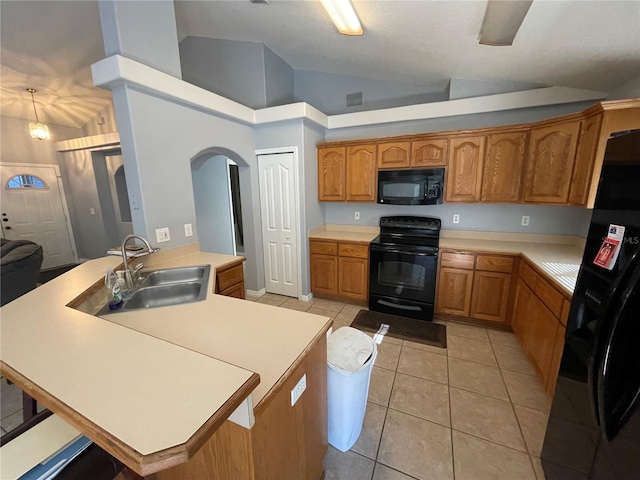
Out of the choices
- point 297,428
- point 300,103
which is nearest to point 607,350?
point 297,428

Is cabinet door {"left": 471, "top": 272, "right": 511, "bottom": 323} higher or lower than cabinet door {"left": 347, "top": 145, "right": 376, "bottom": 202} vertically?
lower

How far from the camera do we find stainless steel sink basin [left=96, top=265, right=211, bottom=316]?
67.3 inches

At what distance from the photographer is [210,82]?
363 cm

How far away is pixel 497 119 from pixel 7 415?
16.9 ft

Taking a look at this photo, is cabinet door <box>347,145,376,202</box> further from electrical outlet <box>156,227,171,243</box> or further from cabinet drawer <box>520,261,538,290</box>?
electrical outlet <box>156,227,171,243</box>

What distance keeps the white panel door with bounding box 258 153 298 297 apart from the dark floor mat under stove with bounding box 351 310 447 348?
1075 mm

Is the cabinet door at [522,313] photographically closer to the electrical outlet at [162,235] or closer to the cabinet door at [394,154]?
the cabinet door at [394,154]

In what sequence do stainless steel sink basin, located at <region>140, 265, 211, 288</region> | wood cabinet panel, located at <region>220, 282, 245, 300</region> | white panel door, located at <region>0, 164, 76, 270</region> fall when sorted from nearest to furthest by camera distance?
stainless steel sink basin, located at <region>140, 265, 211, 288</region> → wood cabinet panel, located at <region>220, 282, 245, 300</region> → white panel door, located at <region>0, 164, 76, 270</region>

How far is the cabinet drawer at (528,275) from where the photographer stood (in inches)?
85.5

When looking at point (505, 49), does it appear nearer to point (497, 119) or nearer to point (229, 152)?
point (497, 119)

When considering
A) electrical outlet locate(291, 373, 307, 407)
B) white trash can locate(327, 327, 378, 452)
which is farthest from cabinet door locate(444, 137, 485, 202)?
electrical outlet locate(291, 373, 307, 407)

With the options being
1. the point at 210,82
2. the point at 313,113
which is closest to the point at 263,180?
the point at 313,113

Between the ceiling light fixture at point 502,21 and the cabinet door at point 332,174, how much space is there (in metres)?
1.79

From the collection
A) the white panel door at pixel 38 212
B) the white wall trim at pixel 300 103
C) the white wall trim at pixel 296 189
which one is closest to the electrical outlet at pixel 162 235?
the white wall trim at pixel 300 103
